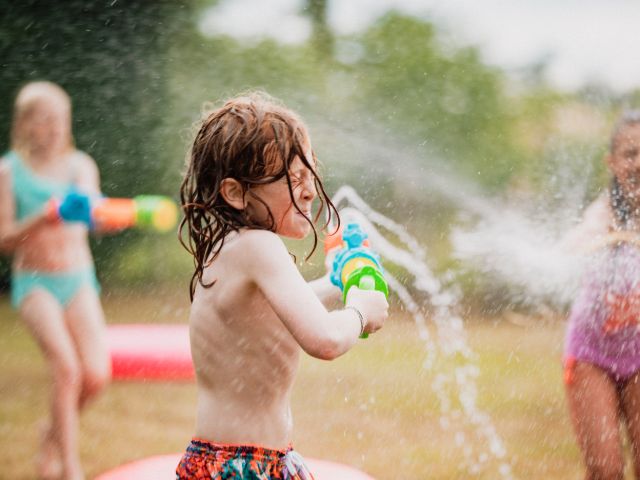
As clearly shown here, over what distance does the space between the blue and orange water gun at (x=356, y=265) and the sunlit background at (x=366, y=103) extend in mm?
7132

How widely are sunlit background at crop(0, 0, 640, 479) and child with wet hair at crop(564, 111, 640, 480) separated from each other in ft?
19.7

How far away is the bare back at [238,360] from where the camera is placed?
5.62 feet

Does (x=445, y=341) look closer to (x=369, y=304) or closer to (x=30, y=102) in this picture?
(x=30, y=102)

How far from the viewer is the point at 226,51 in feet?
32.8

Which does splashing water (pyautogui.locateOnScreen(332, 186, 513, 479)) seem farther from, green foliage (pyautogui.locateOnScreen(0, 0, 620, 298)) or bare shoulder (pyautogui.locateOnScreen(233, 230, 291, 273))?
bare shoulder (pyautogui.locateOnScreen(233, 230, 291, 273))

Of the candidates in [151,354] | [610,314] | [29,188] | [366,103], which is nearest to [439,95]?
[366,103]

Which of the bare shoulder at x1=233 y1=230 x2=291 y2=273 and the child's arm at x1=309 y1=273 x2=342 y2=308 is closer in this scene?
the bare shoulder at x1=233 y1=230 x2=291 y2=273

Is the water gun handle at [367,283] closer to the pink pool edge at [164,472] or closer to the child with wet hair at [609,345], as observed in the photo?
the pink pool edge at [164,472]

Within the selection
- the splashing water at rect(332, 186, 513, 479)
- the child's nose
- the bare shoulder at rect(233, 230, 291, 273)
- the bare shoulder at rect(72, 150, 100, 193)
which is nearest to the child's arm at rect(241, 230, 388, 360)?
the bare shoulder at rect(233, 230, 291, 273)

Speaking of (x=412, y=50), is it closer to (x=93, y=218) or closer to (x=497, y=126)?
(x=497, y=126)

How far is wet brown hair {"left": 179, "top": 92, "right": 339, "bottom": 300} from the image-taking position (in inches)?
68.6

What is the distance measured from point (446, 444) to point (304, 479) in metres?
3.29

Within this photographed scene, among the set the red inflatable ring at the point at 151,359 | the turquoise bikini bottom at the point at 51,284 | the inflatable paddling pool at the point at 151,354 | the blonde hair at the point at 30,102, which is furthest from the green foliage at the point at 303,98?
the turquoise bikini bottom at the point at 51,284

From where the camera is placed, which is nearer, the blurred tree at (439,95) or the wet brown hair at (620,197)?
the wet brown hair at (620,197)
